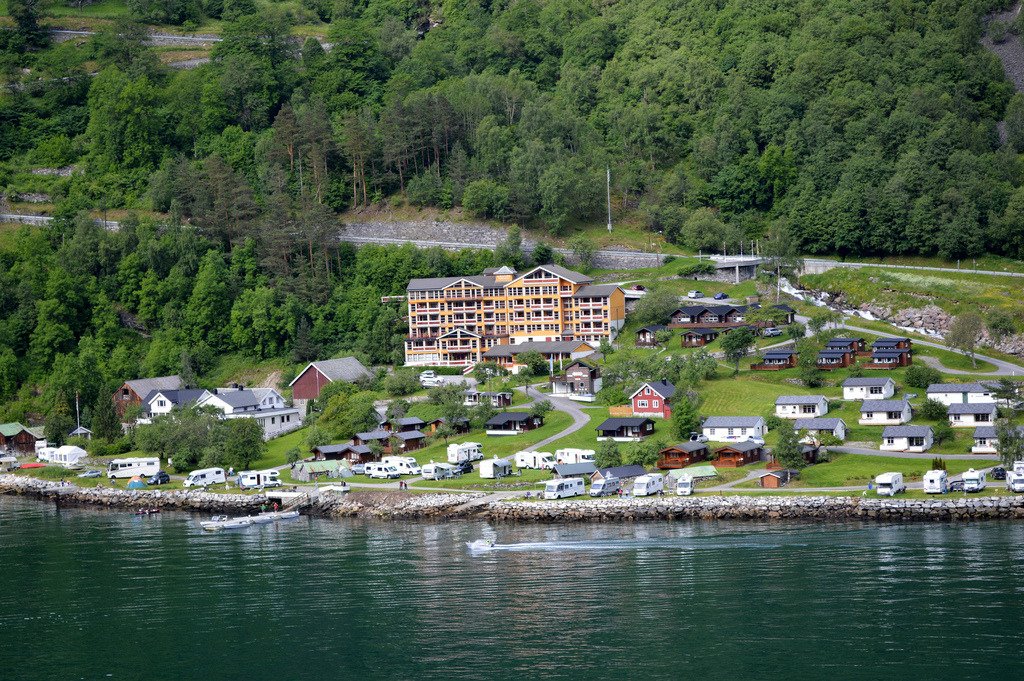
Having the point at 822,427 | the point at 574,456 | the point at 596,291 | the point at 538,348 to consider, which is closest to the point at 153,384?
the point at 538,348

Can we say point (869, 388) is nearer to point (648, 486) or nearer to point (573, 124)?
point (648, 486)

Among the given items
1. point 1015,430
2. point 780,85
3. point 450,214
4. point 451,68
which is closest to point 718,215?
point 780,85

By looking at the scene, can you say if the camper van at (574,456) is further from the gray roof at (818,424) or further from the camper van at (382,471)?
the gray roof at (818,424)

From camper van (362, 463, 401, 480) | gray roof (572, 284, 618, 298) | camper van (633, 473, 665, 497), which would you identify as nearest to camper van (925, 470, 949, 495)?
camper van (633, 473, 665, 497)

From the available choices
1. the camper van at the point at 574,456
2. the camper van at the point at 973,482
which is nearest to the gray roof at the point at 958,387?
the camper van at the point at 973,482

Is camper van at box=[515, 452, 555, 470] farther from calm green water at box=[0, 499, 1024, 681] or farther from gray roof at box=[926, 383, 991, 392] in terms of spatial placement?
gray roof at box=[926, 383, 991, 392]

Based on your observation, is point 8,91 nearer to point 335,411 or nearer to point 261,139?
point 261,139
